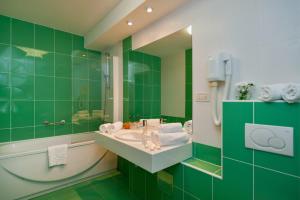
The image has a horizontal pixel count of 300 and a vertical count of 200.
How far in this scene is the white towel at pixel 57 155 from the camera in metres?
2.08

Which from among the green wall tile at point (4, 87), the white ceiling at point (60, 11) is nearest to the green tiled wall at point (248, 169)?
the white ceiling at point (60, 11)

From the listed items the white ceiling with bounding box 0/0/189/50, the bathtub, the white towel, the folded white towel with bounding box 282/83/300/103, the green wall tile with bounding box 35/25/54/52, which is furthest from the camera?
the green wall tile with bounding box 35/25/54/52

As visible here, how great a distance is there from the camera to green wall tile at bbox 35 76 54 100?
2.56m

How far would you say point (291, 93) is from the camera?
0.88 metres

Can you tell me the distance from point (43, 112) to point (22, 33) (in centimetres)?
126

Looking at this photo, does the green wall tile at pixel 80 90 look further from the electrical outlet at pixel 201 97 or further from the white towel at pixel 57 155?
the electrical outlet at pixel 201 97

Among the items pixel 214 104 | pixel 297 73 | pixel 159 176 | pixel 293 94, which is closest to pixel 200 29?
pixel 214 104

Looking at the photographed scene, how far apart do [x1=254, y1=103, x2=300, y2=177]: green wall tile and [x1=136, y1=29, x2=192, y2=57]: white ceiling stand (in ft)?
3.13

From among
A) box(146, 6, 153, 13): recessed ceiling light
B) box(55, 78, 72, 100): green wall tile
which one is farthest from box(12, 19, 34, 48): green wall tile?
box(146, 6, 153, 13): recessed ceiling light

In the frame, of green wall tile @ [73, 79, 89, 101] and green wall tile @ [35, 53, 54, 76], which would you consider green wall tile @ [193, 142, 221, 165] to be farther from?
green wall tile @ [35, 53, 54, 76]

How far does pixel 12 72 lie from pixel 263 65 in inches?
124

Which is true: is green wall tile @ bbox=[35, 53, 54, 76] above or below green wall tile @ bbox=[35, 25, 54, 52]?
below

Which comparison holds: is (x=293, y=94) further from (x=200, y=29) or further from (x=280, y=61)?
(x=200, y=29)

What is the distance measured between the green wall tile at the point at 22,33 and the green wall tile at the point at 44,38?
7 cm
